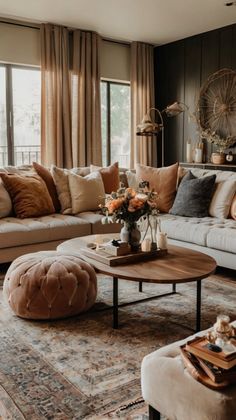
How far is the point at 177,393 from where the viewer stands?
1504mm

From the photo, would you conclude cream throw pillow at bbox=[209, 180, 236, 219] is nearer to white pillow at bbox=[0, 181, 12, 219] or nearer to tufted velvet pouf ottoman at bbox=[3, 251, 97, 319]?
tufted velvet pouf ottoman at bbox=[3, 251, 97, 319]

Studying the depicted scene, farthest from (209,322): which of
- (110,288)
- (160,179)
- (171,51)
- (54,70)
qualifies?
(171,51)

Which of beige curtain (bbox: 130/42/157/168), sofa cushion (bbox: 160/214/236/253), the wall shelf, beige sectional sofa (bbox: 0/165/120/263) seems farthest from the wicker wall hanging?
beige sectional sofa (bbox: 0/165/120/263)

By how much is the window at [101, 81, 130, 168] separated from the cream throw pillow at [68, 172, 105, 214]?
236cm

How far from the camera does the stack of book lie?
1.42 m

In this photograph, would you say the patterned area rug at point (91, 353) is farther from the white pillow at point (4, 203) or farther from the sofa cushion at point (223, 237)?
the white pillow at point (4, 203)

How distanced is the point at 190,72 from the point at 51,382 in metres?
5.45

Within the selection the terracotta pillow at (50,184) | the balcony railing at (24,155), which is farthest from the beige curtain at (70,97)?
the terracotta pillow at (50,184)

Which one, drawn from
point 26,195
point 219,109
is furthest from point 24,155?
point 219,109

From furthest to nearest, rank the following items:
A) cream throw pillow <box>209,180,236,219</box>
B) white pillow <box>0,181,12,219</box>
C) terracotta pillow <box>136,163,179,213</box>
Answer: terracotta pillow <box>136,163,179,213</box>, cream throw pillow <box>209,180,236,219</box>, white pillow <box>0,181,12,219</box>

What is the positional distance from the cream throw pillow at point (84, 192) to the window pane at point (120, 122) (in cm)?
250

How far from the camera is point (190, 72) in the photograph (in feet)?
A: 21.4

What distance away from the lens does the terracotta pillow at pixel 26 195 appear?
4301mm

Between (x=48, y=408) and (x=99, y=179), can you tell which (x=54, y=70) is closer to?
(x=99, y=179)
